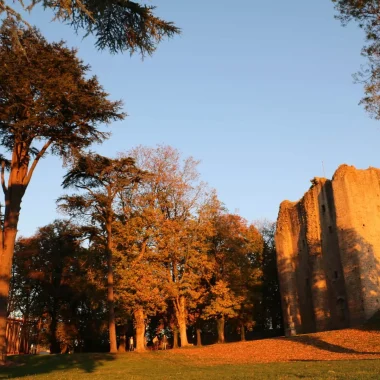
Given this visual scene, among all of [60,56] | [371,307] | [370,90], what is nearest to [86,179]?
[60,56]

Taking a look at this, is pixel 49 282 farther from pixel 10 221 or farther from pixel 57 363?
pixel 10 221

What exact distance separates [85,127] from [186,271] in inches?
682

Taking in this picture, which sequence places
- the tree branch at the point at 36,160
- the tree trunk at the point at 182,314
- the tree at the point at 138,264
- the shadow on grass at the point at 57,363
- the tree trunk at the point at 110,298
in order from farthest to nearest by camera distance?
the tree trunk at the point at 182,314 → the tree at the point at 138,264 → the tree trunk at the point at 110,298 → the tree branch at the point at 36,160 → the shadow on grass at the point at 57,363

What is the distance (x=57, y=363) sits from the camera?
2183 cm

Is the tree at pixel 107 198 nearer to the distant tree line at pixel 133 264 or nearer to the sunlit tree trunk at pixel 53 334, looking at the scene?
the distant tree line at pixel 133 264

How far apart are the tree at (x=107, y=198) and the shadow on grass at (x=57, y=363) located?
140 inches

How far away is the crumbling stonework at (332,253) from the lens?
35.4 m

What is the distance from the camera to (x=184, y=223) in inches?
1318

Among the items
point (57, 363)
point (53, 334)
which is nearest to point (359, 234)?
point (57, 363)

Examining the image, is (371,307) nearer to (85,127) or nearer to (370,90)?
(370,90)

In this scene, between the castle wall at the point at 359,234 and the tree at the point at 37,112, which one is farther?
the castle wall at the point at 359,234

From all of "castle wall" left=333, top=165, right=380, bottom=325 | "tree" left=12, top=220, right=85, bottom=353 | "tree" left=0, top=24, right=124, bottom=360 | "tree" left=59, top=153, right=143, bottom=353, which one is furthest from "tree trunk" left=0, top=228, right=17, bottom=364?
"castle wall" left=333, top=165, right=380, bottom=325

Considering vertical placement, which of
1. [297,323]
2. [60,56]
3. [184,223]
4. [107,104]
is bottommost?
[297,323]

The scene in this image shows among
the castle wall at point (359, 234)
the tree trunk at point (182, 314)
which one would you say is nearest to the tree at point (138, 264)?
the tree trunk at point (182, 314)
